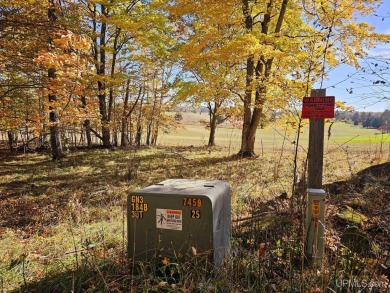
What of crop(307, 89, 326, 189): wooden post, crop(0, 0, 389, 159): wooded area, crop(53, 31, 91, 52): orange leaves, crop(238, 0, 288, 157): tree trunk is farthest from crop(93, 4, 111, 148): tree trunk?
crop(307, 89, 326, 189): wooden post

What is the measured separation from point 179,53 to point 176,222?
9.51m

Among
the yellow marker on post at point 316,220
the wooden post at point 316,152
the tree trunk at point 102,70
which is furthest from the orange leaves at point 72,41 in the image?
the tree trunk at point 102,70

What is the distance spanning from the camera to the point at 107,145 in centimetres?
1833

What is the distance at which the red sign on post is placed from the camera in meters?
3.69

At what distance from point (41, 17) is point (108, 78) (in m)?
7.12

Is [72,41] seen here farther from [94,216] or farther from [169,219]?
[169,219]

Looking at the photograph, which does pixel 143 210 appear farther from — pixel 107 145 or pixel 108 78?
pixel 107 145

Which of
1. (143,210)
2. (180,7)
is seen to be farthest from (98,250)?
(180,7)

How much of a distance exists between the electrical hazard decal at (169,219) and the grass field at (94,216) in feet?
1.36

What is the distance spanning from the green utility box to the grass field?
223mm

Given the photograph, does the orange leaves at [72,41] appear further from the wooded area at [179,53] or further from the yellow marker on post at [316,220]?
the yellow marker on post at [316,220]

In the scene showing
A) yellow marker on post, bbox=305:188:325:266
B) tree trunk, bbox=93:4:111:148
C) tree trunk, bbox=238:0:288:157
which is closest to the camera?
yellow marker on post, bbox=305:188:325:266

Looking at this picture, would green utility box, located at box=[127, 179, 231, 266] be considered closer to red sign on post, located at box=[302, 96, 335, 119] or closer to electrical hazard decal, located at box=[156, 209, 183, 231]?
electrical hazard decal, located at box=[156, 209, 183, 231]

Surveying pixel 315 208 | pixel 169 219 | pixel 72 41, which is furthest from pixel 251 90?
pixel 169 219
